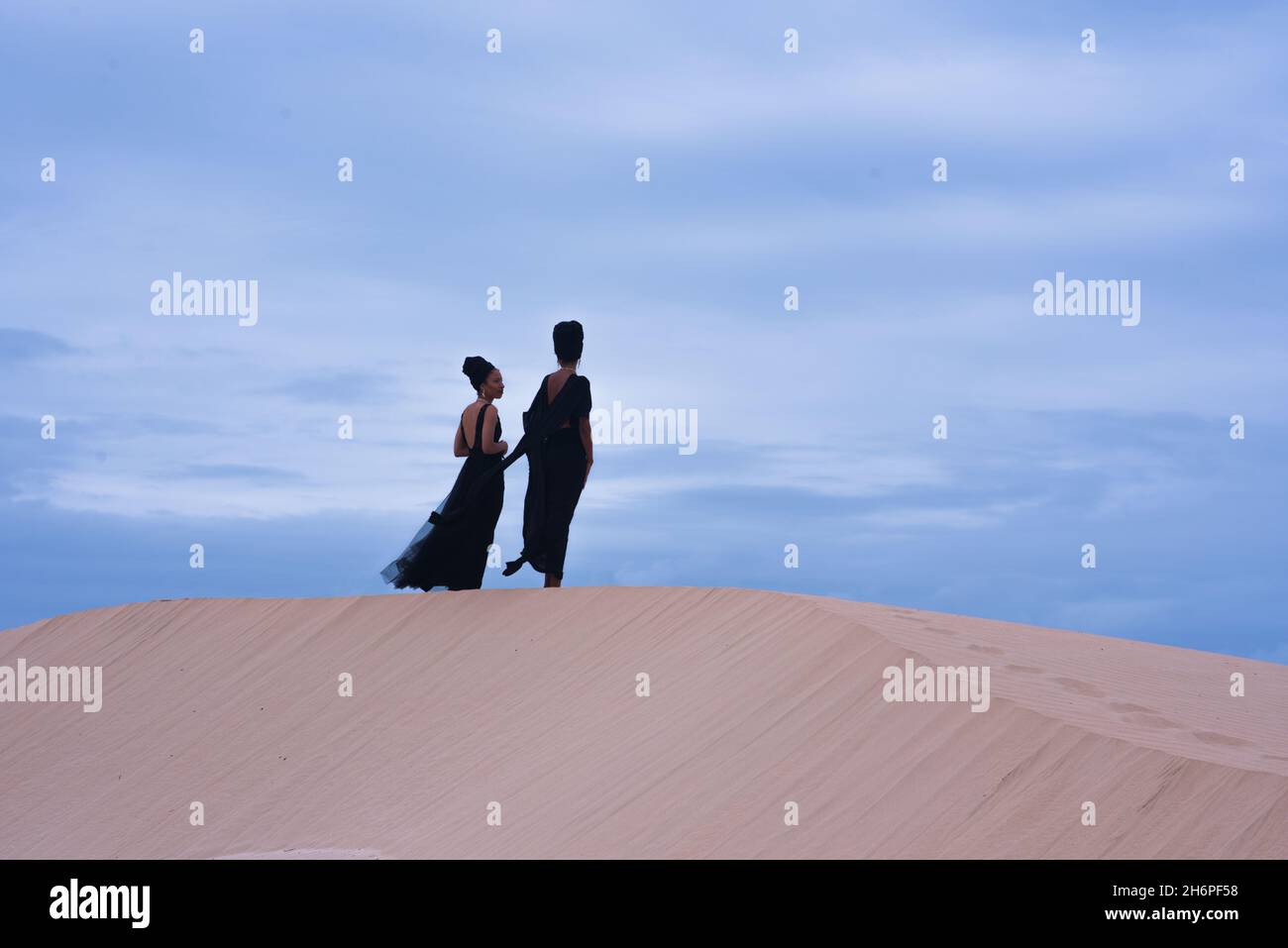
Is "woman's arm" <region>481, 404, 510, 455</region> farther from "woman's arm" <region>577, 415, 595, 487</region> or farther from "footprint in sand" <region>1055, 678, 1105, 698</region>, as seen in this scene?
"footprint in sand" <region>1055, 678, 1105, 698</region>

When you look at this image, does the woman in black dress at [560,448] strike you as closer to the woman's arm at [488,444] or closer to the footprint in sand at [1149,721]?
the woman's arm at [488,444]

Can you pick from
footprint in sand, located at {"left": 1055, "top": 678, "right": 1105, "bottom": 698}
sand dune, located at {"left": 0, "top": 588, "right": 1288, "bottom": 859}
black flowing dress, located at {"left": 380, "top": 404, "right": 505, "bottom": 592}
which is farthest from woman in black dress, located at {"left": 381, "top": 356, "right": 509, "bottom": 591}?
footprint in sand, located at {"left": 1055, "top": 678, "right": 1105, "bottom": 698}

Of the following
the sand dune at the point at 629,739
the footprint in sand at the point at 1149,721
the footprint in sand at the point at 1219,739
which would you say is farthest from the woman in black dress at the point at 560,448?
the footprint in sand at the point at 1219,739

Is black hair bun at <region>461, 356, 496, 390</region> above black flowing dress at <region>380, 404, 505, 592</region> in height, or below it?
above

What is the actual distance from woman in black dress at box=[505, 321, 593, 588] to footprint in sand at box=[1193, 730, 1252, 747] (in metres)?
6.60

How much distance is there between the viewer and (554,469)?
46.8ft

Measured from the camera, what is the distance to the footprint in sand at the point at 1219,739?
941cm

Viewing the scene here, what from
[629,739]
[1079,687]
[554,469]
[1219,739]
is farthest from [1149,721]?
[554,469]

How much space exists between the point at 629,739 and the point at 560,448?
3936 mm

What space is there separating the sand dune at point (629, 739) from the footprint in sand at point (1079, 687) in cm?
5

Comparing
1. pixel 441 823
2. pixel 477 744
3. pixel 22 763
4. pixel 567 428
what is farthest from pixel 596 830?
pixel 22 763

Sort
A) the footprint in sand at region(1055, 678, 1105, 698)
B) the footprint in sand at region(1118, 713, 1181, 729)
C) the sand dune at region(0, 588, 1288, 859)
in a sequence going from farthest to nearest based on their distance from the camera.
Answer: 1. the footprint in sand at region(1055, 678, 1105, 698)
2. the footprint in sand at region(1118, 713, 1181, 729)
3. the sand dune at region(0, 588, 1288, 859)

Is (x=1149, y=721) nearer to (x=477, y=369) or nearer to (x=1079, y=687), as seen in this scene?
(x=1079, y=687)

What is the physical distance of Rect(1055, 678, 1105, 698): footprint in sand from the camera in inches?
410
